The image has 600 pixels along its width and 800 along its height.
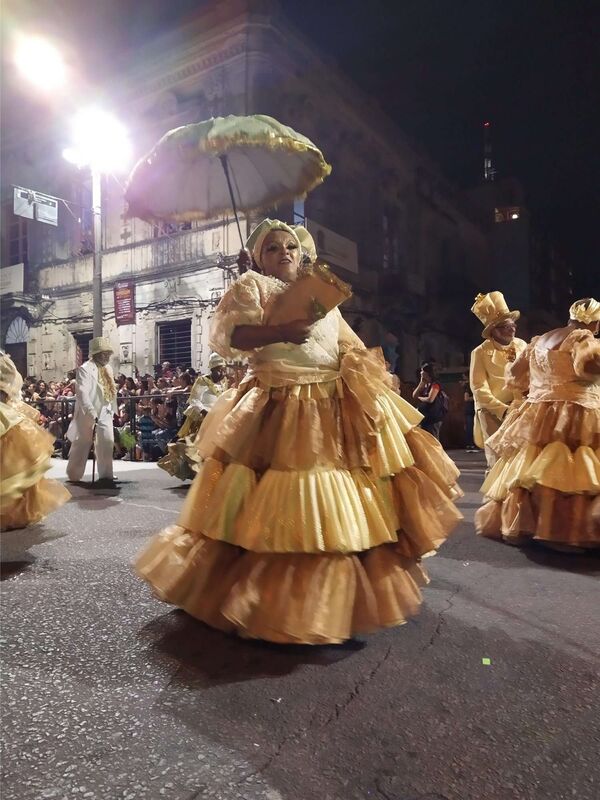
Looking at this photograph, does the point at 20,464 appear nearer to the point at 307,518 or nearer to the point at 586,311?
the point at 307,518

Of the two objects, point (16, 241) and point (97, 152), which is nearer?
point (97, 152)

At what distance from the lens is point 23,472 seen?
416cm

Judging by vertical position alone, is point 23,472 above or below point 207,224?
below

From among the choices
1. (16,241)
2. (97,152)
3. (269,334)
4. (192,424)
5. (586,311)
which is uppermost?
(16,241)

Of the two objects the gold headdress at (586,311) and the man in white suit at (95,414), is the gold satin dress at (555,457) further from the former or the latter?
the man in white suit at (95,414)

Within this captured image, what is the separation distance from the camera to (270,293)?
274 cm

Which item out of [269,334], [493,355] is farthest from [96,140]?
[269,334]

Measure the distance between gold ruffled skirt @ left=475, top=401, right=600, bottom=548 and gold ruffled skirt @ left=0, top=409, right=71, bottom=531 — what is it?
3.69 m

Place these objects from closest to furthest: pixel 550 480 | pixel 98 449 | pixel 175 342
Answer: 1. pixel 550 480
2. pixel 98 449
3. pixel 175 342

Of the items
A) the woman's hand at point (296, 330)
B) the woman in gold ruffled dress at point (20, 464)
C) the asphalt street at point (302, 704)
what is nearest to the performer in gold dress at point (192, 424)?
the woman in gold ruffled dress at point (20, 464)

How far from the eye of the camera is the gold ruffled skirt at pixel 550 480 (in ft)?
13.7

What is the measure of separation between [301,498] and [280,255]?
1.28m

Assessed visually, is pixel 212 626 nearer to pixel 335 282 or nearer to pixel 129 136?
pixel 335 282

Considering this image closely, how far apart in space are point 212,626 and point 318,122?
20.5m
